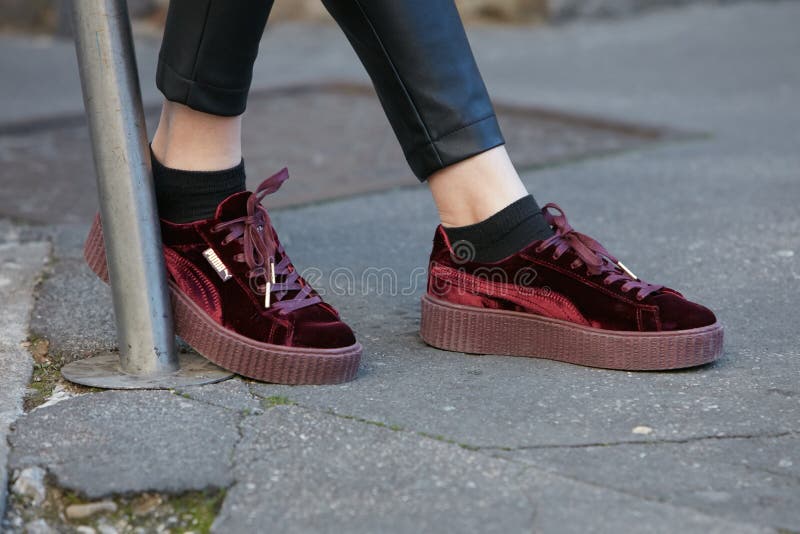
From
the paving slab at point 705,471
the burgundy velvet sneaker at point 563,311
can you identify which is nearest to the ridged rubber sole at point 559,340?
the burgundy velvet sneaker at point 563,311

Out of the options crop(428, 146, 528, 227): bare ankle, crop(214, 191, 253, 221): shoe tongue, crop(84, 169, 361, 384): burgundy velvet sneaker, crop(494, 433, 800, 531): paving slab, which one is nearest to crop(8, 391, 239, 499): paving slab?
crop(84, 169, 361, 384): burgundy velvet sneaker

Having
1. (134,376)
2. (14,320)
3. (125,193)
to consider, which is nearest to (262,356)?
(134,376)

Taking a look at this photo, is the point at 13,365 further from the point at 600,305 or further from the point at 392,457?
the point at 600,305

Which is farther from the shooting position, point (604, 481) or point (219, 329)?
point (219, 329)

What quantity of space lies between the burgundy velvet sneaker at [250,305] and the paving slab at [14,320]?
0.25 m

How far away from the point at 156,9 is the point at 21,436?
17.4ft

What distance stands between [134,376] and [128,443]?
219mm

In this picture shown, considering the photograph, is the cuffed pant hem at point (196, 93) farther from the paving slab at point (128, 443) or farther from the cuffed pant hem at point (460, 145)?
the paving slab at point (128, 443)

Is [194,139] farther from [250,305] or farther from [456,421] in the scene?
[456,421]

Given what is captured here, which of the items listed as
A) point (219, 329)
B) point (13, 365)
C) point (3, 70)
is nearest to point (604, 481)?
point (219, 329)

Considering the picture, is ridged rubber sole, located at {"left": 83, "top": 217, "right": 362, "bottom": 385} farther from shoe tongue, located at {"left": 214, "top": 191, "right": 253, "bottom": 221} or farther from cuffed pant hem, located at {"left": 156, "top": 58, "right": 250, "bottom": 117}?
cuffed pant hem, located at {"left": 156, "top": 58, "right": 250, "bottom": 117}

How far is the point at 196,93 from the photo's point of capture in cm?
151

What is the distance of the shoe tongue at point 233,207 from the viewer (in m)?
1.54

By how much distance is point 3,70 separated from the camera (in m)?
4.94
